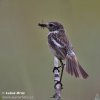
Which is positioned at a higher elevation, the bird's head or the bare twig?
the bird's head

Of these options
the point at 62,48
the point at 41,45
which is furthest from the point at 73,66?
the point at 41,45

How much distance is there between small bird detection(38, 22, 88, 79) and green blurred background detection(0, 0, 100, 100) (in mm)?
31

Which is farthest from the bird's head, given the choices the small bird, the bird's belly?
the bird's belly

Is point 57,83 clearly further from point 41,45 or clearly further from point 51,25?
point 51,25

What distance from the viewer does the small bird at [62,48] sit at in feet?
7.29

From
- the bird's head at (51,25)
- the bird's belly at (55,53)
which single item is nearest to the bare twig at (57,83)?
the bird's belly at (55,53)

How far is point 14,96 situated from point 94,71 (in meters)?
0.53

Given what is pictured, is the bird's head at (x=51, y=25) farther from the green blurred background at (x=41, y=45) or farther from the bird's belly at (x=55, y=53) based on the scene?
the bird's belly at (x=55, y=53)

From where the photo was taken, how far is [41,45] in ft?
7.34

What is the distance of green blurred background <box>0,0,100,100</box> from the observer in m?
2.20

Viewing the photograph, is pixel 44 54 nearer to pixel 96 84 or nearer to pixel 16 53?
pixel 16 53

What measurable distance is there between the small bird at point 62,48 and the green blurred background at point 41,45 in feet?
0.10

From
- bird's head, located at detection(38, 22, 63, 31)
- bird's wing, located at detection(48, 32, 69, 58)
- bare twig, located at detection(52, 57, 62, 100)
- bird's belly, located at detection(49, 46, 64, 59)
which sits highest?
bird's head, located at detection(38, 22, 63, 31)

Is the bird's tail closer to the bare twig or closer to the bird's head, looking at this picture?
the bare twig
